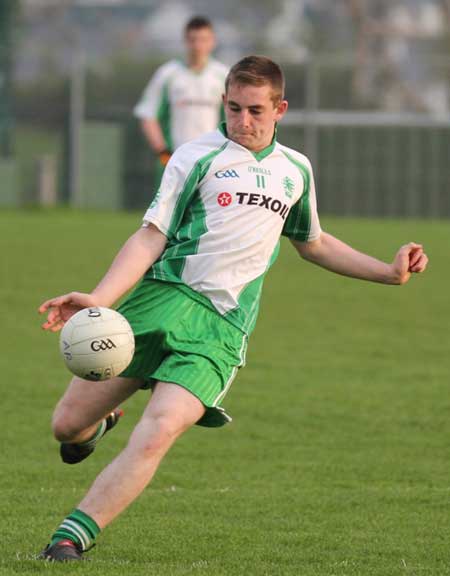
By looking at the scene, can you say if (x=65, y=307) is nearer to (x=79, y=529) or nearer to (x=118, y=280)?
(x=118, y=280)

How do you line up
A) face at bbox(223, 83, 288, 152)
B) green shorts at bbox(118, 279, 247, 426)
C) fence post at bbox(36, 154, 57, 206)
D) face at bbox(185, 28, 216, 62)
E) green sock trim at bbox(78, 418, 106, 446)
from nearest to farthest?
green shorts at bbox(118, 279, 247, 426), face at bbox(223, 83, 288, 152), green sock trim at bbox(78, 418, 106, 446), face at bbox(185, 28, 216, 62), fence post at bbox(36, 154, 57, 206)

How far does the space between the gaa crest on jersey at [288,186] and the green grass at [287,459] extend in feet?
4.68

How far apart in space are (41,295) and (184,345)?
10193 mm

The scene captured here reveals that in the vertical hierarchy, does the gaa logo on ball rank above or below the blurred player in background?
above

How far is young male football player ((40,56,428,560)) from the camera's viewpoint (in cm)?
578

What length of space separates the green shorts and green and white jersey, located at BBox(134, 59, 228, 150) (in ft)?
31.3

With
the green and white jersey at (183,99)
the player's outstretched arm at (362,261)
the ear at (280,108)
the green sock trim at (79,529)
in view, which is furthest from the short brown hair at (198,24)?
the green sock trim at (79,529)

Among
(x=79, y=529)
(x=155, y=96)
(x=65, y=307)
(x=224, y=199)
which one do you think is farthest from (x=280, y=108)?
(x=155, y=96)

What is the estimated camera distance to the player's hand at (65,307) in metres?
5.55

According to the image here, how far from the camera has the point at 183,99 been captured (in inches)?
614

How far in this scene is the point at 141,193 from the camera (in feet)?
95.0

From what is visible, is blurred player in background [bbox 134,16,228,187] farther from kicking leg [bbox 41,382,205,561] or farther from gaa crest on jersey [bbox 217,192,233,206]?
kicking leg [bbox 41,382,205,561]

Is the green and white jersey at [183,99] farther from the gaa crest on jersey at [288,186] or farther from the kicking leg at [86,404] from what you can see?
the kicking leg at [86,404]

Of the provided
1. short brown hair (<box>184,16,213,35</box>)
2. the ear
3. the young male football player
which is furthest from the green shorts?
short brown hair (<box>184,16,213,35</box>)
